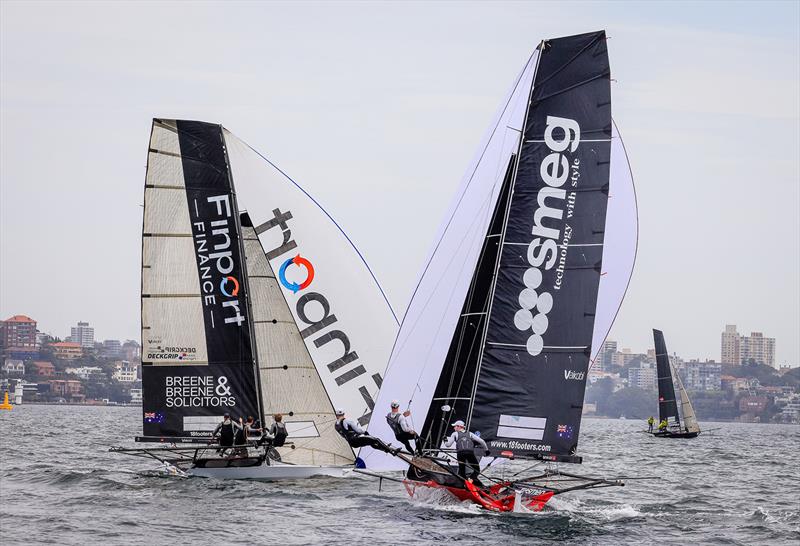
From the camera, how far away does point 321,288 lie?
26.0 m

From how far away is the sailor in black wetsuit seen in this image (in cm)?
2436

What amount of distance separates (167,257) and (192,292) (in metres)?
0.84

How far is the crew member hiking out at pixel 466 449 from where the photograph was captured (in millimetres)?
19062

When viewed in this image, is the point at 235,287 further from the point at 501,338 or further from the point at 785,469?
the point at 785,469

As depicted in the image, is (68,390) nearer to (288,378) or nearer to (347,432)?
(288,378)

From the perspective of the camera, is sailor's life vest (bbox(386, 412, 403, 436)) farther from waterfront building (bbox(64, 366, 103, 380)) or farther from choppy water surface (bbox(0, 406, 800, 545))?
waterfront building (bbox(64, 366, 103, 380))

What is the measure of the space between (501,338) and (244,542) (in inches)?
197

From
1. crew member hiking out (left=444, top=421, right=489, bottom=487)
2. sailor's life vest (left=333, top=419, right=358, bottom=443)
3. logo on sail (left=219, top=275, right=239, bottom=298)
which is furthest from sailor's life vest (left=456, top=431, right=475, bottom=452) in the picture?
logo on sail (left=219, top=275, right=239, bottom=298)

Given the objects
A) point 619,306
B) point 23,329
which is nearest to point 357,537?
point 619,306

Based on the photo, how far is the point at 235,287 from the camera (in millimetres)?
25250

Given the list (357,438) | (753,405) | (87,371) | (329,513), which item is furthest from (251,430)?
(753,405)

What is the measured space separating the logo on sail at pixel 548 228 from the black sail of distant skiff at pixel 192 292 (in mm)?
7532

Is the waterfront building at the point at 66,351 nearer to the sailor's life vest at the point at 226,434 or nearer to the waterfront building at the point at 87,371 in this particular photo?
the waterfront building at the point at 87,371

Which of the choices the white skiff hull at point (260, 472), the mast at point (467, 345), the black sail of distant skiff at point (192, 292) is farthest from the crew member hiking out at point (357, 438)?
the black sail of distant skiff at point (192, 292)
